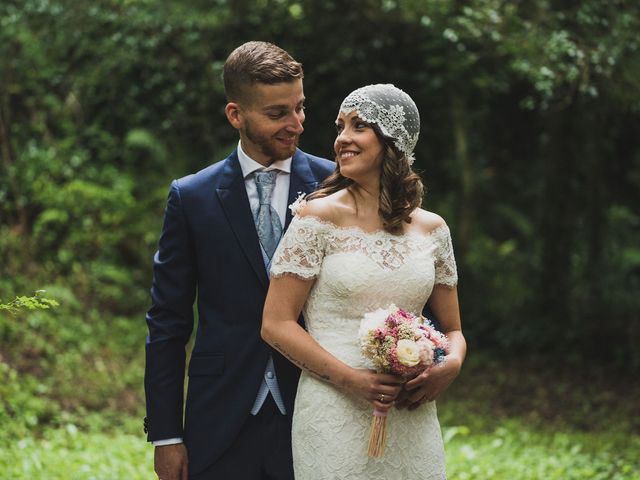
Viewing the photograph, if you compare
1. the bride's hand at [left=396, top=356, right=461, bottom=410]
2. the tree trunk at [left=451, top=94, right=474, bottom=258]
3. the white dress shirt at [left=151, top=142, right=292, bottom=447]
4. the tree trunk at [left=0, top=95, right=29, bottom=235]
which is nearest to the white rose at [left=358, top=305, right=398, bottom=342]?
the bride's hand at [left=396, top=356, right=461, bottom=410]

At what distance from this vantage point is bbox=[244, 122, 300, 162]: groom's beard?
3182 mm

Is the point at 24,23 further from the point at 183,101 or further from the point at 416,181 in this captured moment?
the point at 416,181

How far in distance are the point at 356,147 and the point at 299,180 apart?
361 millimetres

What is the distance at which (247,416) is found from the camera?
3.12 meters

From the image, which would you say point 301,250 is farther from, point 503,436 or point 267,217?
point 503,436

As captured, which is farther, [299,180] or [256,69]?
[299,180]

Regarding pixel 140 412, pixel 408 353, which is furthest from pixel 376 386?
pixel 140 412

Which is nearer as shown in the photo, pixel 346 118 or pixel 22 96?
pixel 346 118

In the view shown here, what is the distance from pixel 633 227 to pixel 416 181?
1223cm

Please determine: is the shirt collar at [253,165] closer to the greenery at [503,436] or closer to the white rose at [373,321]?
the white rose at [373,321]

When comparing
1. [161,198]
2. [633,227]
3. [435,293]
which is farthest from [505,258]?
[435,293]

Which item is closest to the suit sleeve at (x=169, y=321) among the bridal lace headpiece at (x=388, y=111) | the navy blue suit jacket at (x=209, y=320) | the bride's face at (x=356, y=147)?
the navy blue suit jacket at (x=209, y=320)

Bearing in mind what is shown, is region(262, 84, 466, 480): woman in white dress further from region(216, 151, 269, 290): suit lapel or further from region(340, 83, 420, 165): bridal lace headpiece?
region(216, 151, 269, 290): suit lapel

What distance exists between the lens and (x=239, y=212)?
321 cm
